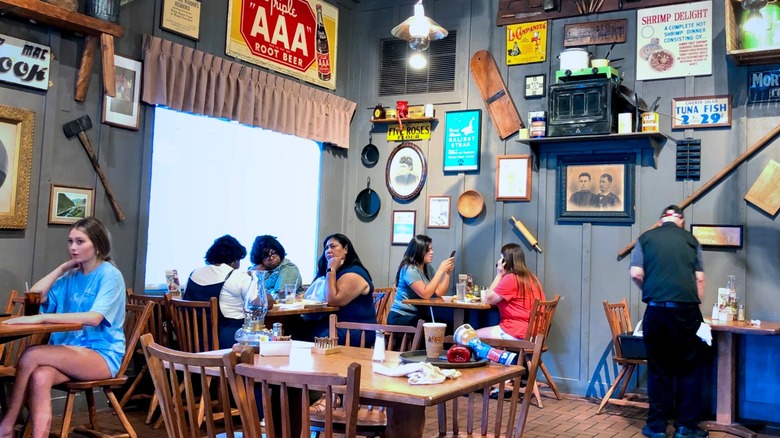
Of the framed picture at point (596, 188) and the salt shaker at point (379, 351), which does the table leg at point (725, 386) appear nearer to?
the framed picture at point (596, 188)

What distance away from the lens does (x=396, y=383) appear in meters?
2.12

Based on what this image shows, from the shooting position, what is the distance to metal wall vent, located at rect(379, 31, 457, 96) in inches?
257

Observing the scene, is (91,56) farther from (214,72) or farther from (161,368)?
(161,368)

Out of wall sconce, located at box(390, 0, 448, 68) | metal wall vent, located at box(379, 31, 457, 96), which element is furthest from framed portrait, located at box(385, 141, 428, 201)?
wall sconce, located at box(390, 0, 448, 68)

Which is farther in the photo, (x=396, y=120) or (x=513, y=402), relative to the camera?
(x=396, y=120)

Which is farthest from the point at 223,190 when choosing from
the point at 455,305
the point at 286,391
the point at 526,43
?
the point at 286,391

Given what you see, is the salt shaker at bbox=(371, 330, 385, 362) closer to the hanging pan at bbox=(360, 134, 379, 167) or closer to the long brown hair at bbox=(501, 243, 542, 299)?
the long brown hair at bbox=(501, 243, 542, 299)

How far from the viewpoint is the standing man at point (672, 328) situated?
4191 mm

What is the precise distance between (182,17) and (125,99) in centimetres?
86

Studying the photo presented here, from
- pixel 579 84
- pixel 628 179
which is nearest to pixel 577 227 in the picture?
pixel 628 179

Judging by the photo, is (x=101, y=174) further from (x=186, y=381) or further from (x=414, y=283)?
(x=186, y=381)

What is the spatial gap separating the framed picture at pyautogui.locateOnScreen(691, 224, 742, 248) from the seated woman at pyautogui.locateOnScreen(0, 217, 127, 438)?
4144 millimetres

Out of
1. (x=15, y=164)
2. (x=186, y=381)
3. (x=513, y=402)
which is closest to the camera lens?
(x=186, y=381)

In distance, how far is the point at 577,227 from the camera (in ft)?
19.0
